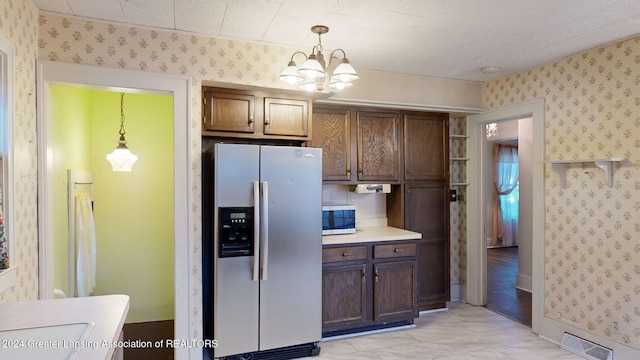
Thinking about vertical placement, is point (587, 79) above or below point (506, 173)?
above

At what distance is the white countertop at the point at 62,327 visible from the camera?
1.13 m

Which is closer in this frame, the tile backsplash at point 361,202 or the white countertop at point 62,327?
the white countertop at point 62,327

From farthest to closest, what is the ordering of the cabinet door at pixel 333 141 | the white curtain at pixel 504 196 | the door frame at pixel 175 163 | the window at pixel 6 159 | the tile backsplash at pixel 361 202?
the white curtain at pixel 504 196, the tile backsplash at pixel 361 202, the cabinet door at pixel 333 141, the door frame at pixel 175 163, the window at pixel 6 159

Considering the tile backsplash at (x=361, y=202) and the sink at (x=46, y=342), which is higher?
the tile backsplash at (x=361, y=202)

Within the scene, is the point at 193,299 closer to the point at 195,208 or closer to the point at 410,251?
the point at 195,208

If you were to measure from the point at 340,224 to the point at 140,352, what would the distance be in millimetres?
2178

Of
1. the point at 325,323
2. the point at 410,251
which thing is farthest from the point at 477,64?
the point at 325,323

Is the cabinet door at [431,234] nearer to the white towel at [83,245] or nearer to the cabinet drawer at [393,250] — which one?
the cabinet drawer at [393,250]

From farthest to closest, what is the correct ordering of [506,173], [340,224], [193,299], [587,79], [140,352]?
[506,173] < [340,224] < [140,352] < [587,79] < [193,299]

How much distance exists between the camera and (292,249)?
3078 millimetres

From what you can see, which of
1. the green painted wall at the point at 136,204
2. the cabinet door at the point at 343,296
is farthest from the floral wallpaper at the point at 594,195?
the green painted wall at the point at 136,204

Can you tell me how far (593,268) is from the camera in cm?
312

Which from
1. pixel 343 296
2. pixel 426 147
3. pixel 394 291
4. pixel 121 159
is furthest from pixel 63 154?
pixel 426 147

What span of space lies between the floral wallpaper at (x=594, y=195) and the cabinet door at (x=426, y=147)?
97 centimetres
